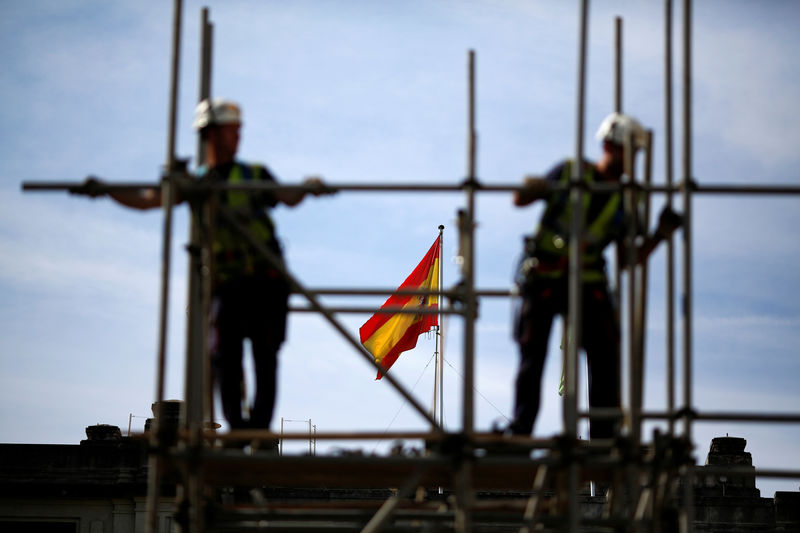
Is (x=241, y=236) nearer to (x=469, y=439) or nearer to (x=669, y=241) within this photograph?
(x=469, y=439)

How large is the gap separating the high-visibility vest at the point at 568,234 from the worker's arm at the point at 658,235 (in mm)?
296

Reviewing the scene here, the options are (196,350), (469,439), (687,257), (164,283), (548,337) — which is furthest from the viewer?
(548,337)

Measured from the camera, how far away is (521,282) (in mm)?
11523

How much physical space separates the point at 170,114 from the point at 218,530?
3283 mm

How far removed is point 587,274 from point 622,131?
3.77 ft

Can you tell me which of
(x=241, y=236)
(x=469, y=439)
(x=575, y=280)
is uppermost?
(x=241, y=236)

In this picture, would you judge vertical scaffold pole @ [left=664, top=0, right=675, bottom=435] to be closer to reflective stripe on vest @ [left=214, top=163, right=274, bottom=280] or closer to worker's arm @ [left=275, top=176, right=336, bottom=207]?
worker's arm @ [left=275, top=176, right=336, bottom=207]

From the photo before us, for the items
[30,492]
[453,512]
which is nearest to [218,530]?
[453,512]

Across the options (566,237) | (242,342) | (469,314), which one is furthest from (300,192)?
(566,237)

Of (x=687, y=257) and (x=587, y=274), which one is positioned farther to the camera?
(x=587, y=274)

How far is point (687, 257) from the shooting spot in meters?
11.1

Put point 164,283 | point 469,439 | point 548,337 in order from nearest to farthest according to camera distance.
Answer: point 469,439
point 164,283
point 548,337

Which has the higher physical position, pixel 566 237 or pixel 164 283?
pixel 566 237

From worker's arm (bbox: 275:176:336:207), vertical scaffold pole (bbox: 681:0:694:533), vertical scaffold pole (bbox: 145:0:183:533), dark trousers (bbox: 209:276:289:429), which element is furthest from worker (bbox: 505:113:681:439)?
vertical scaffold pole (bbox: 145:0:183:533)
